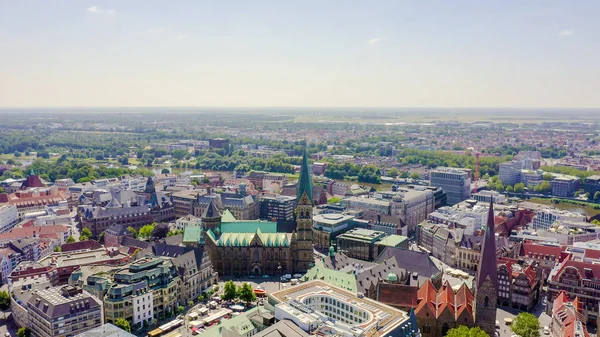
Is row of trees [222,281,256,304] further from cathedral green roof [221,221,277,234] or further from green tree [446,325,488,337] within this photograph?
green tree [446,325,488,337]

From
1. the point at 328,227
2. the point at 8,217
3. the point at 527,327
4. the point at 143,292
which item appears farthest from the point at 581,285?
the point at 8,217

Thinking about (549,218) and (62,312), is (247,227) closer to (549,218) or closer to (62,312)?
(62,312)

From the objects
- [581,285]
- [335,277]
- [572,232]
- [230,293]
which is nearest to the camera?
[581,285]

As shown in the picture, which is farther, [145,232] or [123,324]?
[145,232]

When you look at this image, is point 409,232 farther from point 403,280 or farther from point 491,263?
point 491,263

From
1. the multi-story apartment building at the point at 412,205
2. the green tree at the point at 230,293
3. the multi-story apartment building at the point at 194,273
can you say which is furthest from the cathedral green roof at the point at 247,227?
the multi-story apartment building at the point at 412,205

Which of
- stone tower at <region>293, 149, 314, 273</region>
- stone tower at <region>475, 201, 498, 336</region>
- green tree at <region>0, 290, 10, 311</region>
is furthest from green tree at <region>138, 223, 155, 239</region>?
stone tower at <region>475, 201, 498, 336</region>
